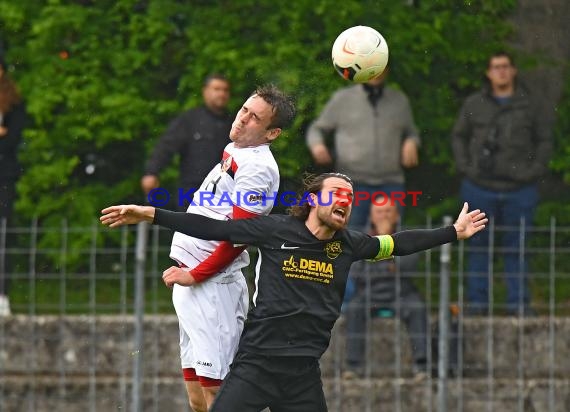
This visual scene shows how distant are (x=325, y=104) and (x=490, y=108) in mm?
1335

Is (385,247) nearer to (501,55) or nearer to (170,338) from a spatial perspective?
(170,338)

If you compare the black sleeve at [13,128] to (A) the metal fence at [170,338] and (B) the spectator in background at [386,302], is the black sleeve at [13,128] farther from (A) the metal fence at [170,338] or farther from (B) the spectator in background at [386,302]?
(B) the spectator in background at [386,302]

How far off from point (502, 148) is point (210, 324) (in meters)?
4.12

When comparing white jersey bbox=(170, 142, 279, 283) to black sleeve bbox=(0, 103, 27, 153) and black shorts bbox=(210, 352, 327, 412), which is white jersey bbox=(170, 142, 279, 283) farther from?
black sleeve bbox=(0, 103, 27, 153)

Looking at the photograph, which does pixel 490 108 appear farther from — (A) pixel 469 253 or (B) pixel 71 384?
(B) pixel 71 384

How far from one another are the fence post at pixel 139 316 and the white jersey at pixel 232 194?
2.75m

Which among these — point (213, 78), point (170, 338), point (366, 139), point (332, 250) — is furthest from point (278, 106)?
point (170, 338)

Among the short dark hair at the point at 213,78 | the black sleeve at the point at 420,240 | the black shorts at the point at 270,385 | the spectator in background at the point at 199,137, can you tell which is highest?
the short dark hair at the point at 213,78

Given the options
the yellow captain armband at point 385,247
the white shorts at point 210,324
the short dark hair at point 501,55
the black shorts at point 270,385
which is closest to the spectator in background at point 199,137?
the short dark hair at point 501,55

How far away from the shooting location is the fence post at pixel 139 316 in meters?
12.1

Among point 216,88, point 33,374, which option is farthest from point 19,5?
point 33,374

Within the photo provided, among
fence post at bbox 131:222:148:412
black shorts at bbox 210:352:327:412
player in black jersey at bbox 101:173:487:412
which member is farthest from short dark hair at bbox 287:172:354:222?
fence post at bbox 131:222:148:412

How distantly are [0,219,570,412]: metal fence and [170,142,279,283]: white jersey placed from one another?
2.87 metres

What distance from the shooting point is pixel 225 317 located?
9.30 metres
